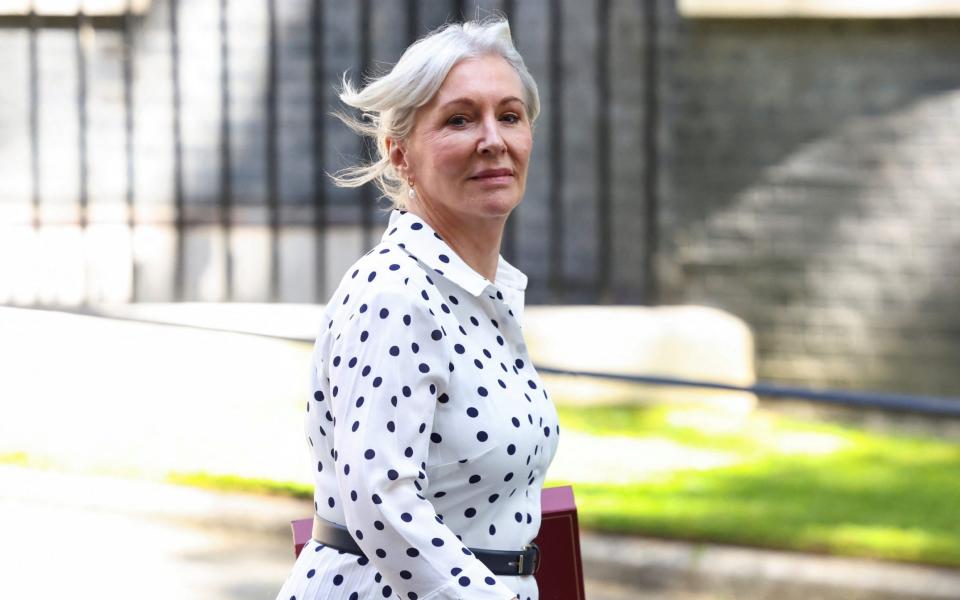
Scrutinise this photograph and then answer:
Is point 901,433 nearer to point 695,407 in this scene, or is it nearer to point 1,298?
point 695,407

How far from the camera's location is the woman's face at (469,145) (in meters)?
2.19

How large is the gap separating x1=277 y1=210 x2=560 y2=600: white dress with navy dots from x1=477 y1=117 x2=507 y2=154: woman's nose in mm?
141

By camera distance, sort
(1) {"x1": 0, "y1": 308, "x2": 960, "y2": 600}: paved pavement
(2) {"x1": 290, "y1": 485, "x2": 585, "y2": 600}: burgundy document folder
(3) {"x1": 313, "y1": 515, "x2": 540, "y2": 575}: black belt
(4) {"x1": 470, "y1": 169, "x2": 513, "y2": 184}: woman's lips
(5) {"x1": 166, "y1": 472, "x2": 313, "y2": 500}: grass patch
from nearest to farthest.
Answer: (3) {"x1": 313, "y1": 515, "x2": 540, "y2": 575}: black belt, (4) {"x1": 470, "y1": 169, "x2": 513, "y2": 184}: woman's lips, (2) {"x1": 290, "y1": 485, "x2": 585, "y2": 600}: burgundy document folder, (1) {"x1": 0, "y1": 308, "x2": 960, "y2": 600}: paved pavement, (5) {"x1": 166, "y1": 472, "x2": 313, "y2": 500}: grass patch

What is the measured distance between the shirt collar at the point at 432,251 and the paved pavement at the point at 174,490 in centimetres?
336

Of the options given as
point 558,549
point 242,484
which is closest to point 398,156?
point 558,549

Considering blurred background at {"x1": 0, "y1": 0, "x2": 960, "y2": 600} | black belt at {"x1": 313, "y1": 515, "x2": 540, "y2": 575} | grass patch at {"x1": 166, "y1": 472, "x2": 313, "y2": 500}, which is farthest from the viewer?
blurred background at {"x1": 0, "y1": 0, "x2": 960, "y2": 600}

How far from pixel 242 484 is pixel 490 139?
4.60m

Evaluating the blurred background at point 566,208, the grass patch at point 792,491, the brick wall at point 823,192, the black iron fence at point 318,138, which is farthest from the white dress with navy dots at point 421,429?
the brick wall at point 823,192

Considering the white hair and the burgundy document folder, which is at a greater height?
the white hair

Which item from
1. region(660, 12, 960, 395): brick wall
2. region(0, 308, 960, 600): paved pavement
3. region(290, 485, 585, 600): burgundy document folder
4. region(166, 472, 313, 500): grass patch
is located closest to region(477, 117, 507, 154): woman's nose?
region(290, 485, 585, 600): burgundy document folder

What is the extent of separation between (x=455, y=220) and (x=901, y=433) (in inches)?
245

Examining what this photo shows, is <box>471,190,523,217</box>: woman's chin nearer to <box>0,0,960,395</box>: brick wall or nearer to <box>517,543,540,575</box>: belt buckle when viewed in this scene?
<box>517,543,540,575</box>: belt buckle

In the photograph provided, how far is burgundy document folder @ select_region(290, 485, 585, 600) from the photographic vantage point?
2383 millimetres

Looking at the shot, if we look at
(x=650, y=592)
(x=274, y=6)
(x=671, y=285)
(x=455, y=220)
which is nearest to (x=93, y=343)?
(x=274, y=6)
